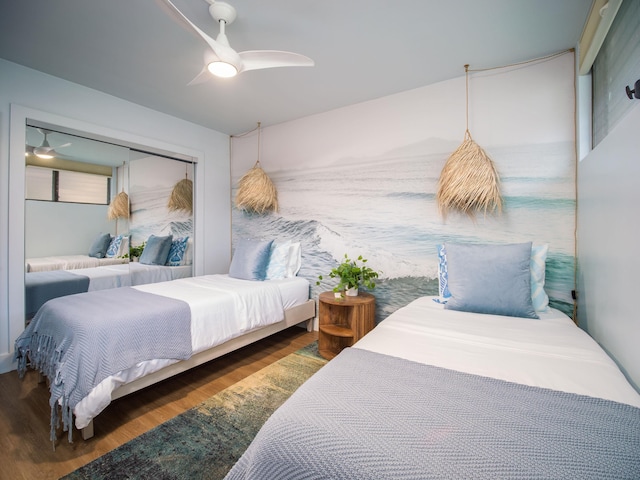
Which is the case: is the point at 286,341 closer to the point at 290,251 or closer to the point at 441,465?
the point at 290,251

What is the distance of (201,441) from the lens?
1602 millimetres

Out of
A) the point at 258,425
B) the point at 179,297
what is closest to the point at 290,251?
the point at 179,297

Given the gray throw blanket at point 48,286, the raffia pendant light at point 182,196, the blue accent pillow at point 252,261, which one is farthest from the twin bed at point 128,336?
the raffia pendant light at point 182,196

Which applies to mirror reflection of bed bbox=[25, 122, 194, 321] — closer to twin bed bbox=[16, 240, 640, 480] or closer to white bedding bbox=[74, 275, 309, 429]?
white bedding bbox=[74, 275, 309, 429]

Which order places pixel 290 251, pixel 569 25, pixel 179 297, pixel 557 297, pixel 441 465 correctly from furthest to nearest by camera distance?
pixel 290 251 < pixel 179 297 < pixel 557 297 < pixel 569 25 < pixel 441 465

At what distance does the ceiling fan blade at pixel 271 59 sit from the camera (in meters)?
1.75

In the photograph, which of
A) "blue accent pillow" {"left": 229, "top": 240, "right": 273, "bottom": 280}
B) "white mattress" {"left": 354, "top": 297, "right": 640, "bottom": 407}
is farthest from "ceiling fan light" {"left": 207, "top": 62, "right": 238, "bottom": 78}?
"blue accent pillow" {"left": 229, "top": 240, "right": 273, "bottom": 280}

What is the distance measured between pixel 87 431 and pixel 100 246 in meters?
2.15

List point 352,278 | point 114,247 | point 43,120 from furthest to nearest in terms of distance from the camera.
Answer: point 114,247 → point 352,278 → point 43,120

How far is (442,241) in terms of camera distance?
2604mm

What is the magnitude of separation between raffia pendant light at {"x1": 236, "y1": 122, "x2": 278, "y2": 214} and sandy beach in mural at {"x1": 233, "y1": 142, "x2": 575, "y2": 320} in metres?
0.10

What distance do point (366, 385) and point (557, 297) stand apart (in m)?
2.00

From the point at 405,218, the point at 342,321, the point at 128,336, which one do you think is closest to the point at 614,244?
the point at 405,218

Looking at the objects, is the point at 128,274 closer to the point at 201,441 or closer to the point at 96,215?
the point at 96,215
